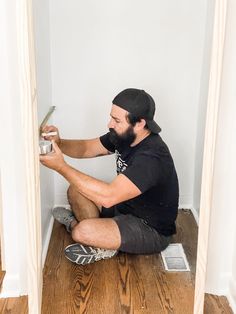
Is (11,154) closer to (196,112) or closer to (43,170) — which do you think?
(43,170)

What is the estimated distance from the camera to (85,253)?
224 cm

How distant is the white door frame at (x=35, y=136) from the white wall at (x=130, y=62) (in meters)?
0.92

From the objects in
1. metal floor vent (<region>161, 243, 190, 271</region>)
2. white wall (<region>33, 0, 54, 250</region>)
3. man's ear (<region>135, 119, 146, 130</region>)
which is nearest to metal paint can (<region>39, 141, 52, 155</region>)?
white wall (<region>33, 0, 54, 250</region>)

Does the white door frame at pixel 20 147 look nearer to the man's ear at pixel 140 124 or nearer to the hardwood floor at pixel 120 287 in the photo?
the hardwood floor at pixel 120 287

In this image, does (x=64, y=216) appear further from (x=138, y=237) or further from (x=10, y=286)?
(x=10, y=286)

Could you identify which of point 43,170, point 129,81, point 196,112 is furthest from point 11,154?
point 196,112

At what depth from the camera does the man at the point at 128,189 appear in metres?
2.02

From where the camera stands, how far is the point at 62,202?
274cm

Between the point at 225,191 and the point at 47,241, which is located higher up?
the point at 225,191

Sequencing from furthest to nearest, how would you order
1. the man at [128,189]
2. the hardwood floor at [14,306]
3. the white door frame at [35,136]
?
the man at [128,189], the hardwood floor at [14,306], the white door frame at [35,136]

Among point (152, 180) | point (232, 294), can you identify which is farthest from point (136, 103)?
point (232, 294)

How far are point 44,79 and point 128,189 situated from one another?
781mm

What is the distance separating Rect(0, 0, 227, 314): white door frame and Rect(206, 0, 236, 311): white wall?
211 mm

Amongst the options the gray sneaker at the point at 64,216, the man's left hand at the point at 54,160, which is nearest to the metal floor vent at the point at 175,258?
the gray sneaker at the point at 64,216
